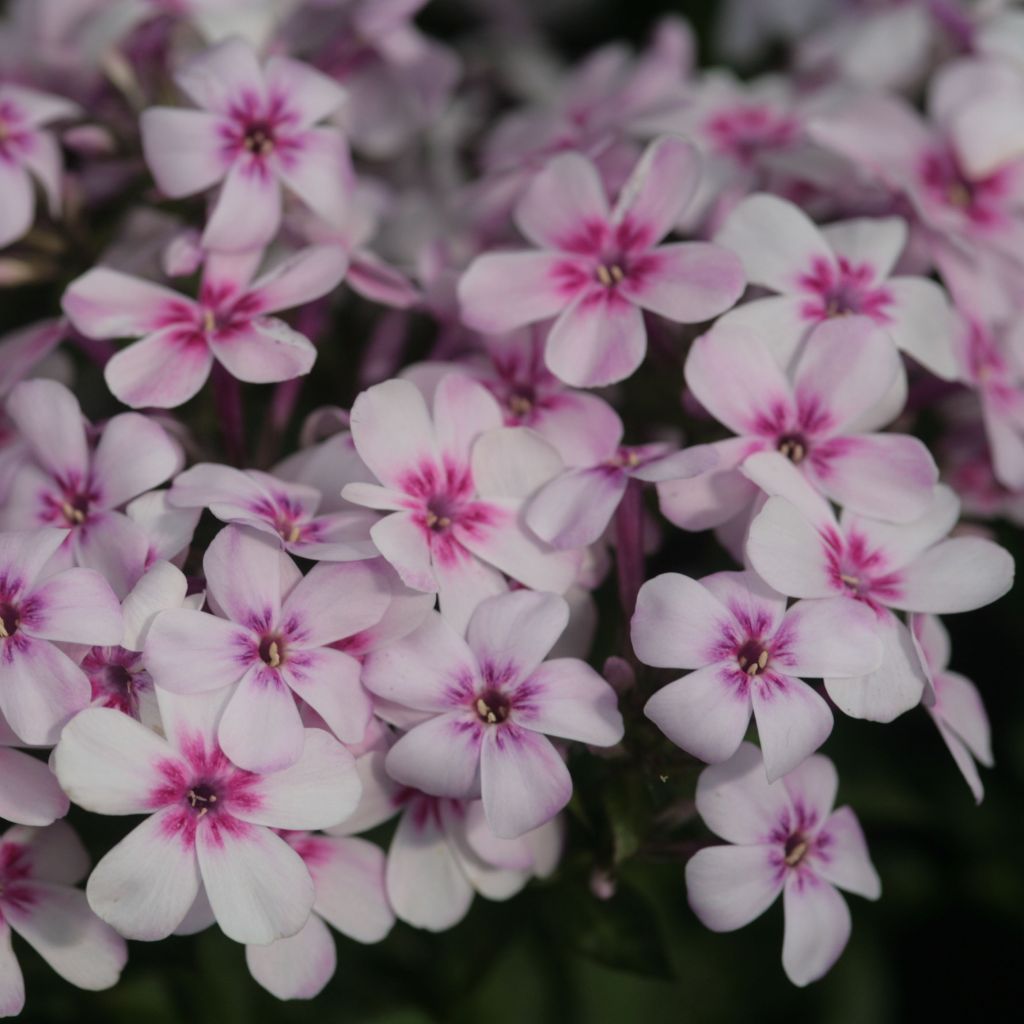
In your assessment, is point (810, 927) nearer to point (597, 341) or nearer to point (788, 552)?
point (788, 552)

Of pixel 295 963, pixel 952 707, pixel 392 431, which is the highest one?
pixel 392 431

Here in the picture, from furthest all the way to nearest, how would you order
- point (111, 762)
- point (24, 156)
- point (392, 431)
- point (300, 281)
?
1. point (24, 156)
2. point (300, 281)
3. point (392, 431)
4. point (111, 762)

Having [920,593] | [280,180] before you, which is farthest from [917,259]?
[280,180]

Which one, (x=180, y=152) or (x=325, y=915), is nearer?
(x=325, y=915)

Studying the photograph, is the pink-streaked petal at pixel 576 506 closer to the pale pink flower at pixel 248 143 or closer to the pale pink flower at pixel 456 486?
the pale pink flower at pixel 456 486

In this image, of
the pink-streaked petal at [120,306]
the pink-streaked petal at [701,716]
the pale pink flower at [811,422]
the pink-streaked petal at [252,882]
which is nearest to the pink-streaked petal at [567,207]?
the pale pink flower at [811,422]

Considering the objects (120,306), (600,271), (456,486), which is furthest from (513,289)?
(120,306)

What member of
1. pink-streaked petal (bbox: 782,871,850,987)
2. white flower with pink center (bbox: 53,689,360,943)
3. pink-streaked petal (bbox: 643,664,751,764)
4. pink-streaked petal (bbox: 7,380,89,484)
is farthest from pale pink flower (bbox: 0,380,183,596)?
pink-streaked petal (bbox: 782,871,850,987)
